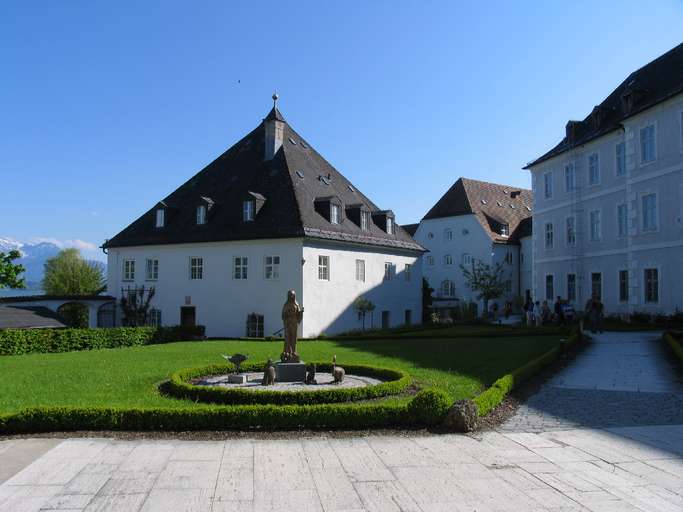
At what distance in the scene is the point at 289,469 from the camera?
26.3 ft

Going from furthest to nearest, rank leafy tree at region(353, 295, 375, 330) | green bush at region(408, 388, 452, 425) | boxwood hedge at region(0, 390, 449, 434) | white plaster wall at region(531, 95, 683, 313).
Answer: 1. leafy tree at region(353, 295, 375, 330)
2. white plaster wall at region(531, 95, 683, 313)
3. green bush at region(408, 388, 452, 425)
4. boxwood hedge at region(0, 390, 449, 434)

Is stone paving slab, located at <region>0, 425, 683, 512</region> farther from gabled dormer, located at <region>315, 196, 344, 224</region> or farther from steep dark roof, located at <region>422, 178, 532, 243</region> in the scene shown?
steep dark roof, located at <region>422, 178, 532, 243</region>

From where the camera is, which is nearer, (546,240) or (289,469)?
(289,469)

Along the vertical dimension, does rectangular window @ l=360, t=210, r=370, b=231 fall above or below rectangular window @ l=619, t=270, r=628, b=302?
above

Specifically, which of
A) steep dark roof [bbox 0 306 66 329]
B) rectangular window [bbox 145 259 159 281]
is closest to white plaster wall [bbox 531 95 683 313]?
rectangular window [bbox 145 259 159 281]

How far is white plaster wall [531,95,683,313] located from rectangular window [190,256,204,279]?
23740mm

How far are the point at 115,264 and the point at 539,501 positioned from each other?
37646 millimetres

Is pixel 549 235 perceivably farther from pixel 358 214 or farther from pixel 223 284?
pixel 223 284

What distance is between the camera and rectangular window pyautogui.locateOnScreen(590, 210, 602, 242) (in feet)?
122

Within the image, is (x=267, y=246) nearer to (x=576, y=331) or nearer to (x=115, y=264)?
(x=115, y=264)

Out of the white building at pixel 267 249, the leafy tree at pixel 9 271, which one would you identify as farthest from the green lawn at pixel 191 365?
the leafy tree at pixel 9 271

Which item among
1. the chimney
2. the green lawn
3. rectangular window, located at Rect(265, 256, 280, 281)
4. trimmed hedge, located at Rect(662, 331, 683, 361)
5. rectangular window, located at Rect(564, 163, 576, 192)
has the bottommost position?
the green lawn

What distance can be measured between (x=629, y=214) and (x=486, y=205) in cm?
2761

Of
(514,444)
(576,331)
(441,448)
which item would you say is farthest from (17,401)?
(576,331)
